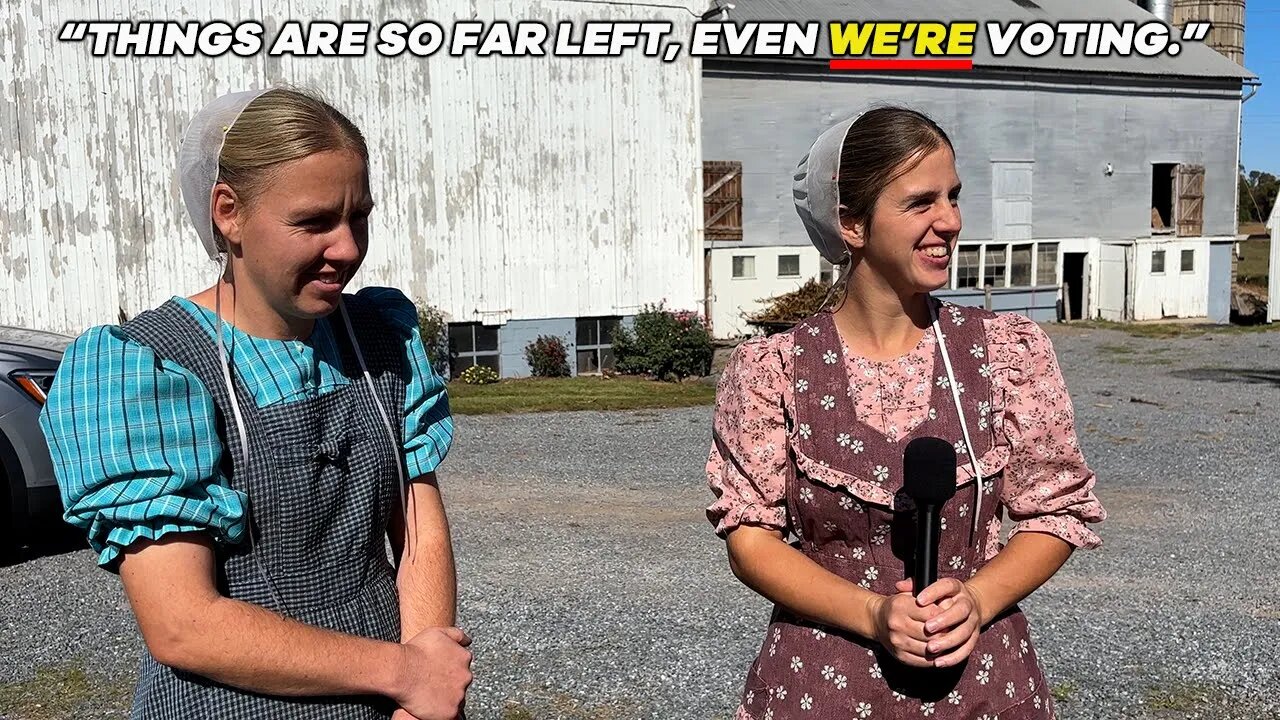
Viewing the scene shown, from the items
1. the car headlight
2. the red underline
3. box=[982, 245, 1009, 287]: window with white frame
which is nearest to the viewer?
the car headlight

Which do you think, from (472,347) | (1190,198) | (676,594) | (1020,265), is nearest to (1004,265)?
(1020,265)

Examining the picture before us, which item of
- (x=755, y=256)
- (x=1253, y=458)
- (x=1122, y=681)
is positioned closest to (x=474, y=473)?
(x=1122, y=681)

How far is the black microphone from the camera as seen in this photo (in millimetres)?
1815

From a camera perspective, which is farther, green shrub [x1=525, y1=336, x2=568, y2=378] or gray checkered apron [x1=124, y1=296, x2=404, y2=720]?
green shrub [x1=525, y1=336, x2=568, y2=378]

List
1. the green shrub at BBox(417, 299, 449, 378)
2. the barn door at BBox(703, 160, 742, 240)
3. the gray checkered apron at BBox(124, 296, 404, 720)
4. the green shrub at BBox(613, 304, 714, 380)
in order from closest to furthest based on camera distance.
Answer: the gray checkered apron at BBox(124, 296, 404, 720), the green shrub at BBox(417, 299, 449, 378), the green shrub at BBox(613, 304, 714, 380), the barn door at BBox(703, 160, 742, 240)

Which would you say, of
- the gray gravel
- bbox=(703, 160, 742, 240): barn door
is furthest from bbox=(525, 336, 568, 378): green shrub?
the gray gravel

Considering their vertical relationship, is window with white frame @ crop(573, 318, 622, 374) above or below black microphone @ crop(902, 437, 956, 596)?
below

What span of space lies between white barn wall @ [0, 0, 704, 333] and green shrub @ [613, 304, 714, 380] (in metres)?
0.34

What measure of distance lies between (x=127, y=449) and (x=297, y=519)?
0.28m

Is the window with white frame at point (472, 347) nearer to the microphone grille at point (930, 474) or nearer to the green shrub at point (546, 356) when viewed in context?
the green shrub at point (546, 356)

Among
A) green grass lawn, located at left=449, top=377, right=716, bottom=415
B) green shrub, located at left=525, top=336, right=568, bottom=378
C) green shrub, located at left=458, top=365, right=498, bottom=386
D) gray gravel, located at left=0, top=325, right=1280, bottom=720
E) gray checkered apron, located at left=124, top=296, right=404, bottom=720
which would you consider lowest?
gray gravel, located at left=0, top=325, right=1280, bottom=720

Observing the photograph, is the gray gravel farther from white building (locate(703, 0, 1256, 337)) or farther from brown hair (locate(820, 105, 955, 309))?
white building (locate(703, 0, 1256, 337))

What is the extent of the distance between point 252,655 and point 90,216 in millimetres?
13887

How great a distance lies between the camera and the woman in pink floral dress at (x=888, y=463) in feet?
6.87
